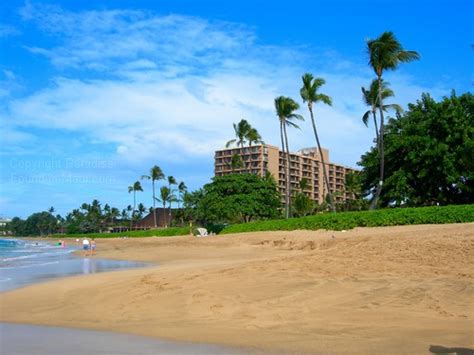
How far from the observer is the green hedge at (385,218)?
943 inches

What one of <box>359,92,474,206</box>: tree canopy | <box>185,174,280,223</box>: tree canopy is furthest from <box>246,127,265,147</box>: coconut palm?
<box>359,92,474,206</box>: tree canopy

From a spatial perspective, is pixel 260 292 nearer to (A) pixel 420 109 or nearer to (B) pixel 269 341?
(B) pixel 269 341

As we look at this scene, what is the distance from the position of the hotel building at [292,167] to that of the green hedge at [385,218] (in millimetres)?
83440

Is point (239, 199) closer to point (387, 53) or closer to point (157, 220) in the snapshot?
point (387, 53)

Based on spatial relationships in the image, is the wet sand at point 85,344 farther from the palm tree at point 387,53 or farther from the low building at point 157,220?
the low building at point 157,220

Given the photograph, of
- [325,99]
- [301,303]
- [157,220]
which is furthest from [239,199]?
[157,220]

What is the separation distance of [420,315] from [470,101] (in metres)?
28.4

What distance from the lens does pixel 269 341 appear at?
20.9 feet

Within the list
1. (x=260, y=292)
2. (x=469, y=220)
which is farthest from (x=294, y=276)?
(x=469, y=220)

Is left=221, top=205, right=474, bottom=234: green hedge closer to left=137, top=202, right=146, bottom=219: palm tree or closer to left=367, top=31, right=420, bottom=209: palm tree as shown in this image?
left=367, top=31, right=420, bottom=209: palm tree

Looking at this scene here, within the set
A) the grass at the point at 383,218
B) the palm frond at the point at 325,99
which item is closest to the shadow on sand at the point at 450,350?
the grass at the point at 383,218

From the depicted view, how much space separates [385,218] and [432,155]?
6288 millimetres

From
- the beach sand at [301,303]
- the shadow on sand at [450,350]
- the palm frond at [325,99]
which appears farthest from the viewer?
the palm frond at [325,99]

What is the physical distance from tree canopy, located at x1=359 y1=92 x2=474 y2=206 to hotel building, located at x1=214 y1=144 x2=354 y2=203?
8310 cm
